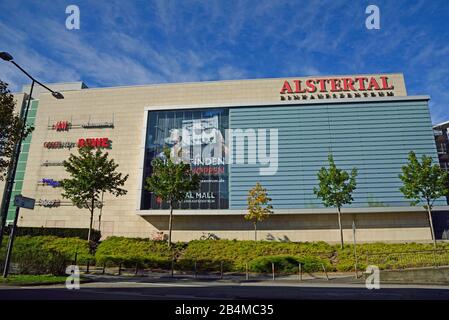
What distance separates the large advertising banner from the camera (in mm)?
35738

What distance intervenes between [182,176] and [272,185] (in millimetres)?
11240

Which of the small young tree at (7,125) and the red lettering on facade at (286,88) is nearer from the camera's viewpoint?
the small young tree at (7,125)

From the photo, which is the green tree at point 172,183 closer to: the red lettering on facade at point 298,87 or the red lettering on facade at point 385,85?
the red lettering on facade at point 298,87

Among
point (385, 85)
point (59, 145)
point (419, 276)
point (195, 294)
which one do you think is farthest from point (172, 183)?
point (385, 85)

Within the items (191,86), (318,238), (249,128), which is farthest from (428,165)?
(191,86)

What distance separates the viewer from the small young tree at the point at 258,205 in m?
32.5

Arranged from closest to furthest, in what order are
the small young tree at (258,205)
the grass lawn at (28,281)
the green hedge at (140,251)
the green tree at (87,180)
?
the grass lawn at (28,281) < the green hedge at (140,251) < the green tree at (87,180) < the small young tree at (258,205)

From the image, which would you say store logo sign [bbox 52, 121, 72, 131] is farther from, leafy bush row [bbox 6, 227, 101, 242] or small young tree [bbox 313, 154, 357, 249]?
small young tree [bbox 313, 154, 357, 249]

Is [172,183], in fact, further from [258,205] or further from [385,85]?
[385,85]

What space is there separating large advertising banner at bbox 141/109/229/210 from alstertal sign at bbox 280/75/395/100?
933 centimetres

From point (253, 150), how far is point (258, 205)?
23.6 ft

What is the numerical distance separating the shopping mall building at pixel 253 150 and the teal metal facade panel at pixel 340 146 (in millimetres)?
115

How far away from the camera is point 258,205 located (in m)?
32.9

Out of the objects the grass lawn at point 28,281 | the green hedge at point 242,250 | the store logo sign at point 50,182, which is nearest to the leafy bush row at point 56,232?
the store logo sign at point 50,182
